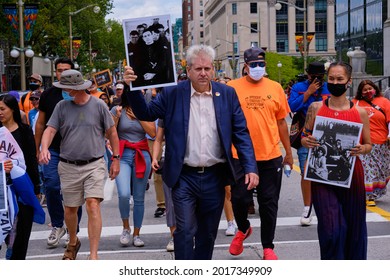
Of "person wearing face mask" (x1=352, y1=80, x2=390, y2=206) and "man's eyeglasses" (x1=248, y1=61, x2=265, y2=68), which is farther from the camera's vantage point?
"person wearing face mask" (x1=352, y1=80, x2=390, y2=206)

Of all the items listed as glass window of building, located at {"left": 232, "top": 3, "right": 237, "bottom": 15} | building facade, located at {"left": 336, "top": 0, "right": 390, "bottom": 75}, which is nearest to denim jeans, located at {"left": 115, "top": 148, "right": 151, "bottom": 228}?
building facade, located at {"left": 336, "top": 0, "right": 390, "bottom": 75}

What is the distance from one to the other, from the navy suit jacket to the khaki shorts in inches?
65.5

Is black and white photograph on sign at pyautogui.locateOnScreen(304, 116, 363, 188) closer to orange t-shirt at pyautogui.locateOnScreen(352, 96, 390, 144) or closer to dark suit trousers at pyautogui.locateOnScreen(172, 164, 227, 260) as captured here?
dark suit trousers at pyautogui.locateOnScreen(172, 164, 227, 260)

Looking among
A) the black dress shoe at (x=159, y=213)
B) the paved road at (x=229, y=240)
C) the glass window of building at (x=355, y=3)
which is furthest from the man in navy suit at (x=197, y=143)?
the glass window of building at (x=355, y=3)

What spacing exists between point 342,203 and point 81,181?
2643mm

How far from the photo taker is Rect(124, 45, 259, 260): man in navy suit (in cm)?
600

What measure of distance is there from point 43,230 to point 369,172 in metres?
4.66

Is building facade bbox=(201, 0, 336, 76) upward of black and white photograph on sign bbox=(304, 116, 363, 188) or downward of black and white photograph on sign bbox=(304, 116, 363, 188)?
upward

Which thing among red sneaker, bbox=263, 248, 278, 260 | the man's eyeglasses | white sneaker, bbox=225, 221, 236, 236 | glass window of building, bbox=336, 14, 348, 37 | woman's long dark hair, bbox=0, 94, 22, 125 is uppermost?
glass window of building, bbox=336, 14, 348, 37

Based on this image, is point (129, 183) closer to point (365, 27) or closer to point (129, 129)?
point (129, 129)

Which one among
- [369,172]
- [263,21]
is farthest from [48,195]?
[263,21]

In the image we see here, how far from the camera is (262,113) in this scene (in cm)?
770

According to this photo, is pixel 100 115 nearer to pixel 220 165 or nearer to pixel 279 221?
pixel 220 165

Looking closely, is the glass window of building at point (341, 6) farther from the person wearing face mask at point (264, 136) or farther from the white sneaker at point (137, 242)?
the person wearing face mask at point (264, 136)
